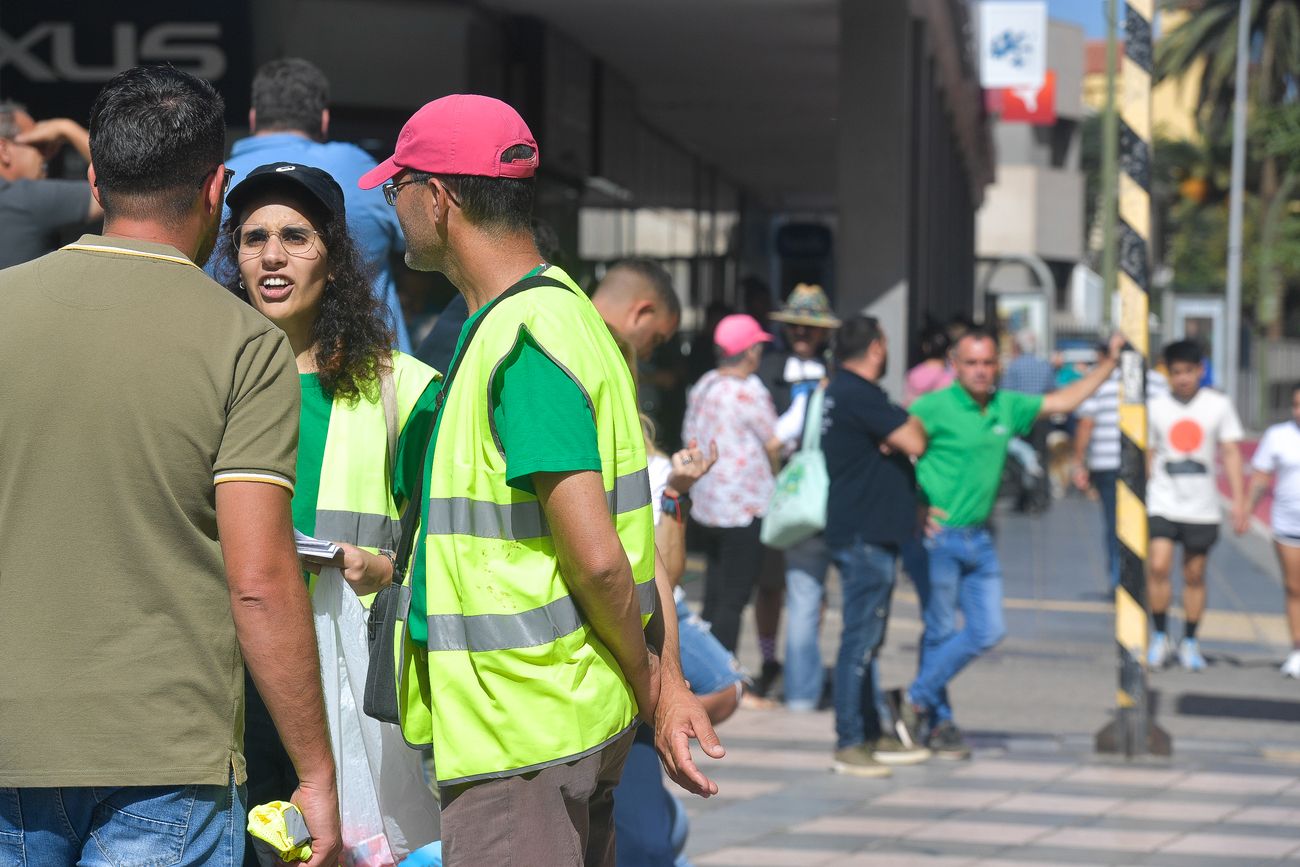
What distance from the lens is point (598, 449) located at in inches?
112

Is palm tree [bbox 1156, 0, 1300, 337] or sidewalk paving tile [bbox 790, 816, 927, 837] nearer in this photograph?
sidewalk paving tile [bbox 790, 816, 927, 837]

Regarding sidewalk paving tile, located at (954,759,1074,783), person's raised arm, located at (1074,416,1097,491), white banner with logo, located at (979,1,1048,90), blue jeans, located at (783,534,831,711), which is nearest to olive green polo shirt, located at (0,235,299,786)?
sidewalk paving tile, located at (954,759,1074,783)

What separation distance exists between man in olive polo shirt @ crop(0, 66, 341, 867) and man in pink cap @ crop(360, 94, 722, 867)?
326mm

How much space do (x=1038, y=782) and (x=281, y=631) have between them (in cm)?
534

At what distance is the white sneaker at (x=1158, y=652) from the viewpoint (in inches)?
417

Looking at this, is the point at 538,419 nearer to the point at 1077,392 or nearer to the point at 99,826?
the point at 99,826

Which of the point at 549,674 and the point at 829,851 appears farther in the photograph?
the point at 829,851

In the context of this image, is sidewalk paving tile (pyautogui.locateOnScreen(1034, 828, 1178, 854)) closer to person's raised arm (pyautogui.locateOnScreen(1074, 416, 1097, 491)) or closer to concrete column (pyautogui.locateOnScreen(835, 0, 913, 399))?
concrete column (pyautogui.locateOnScreen(835, 0, 913, 399))

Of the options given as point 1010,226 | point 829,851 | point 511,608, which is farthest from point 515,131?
point 1010,226

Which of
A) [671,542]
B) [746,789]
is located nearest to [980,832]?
[746,789]

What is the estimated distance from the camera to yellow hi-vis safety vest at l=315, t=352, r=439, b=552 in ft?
10.7

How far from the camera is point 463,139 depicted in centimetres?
293

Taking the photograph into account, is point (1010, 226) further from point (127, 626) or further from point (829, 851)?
point (127, 626)

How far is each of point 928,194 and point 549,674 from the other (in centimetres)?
1432
